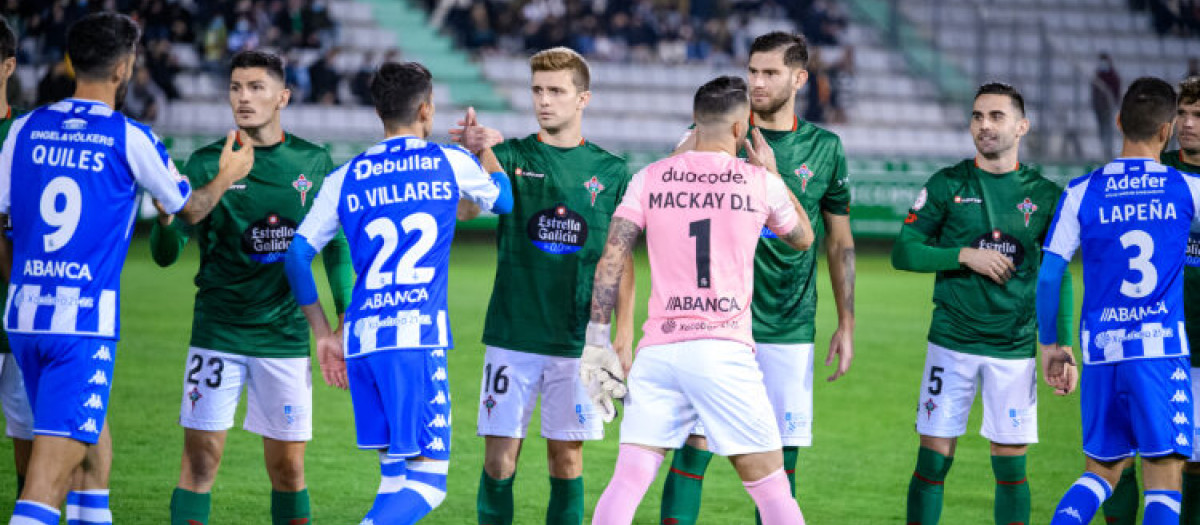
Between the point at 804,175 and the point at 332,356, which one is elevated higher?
the point at 804,175

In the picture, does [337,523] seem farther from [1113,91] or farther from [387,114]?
[1113,91]

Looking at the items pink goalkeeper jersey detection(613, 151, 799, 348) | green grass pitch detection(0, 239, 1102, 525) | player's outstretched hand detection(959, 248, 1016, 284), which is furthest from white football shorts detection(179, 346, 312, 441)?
player's outstretched hand detection(959, 248, 1016, 284)

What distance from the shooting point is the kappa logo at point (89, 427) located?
5.21 meters

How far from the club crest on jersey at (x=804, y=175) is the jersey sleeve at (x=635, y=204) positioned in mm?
1396

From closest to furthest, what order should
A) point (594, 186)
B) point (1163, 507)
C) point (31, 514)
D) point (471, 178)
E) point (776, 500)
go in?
point (31, 514) → point (776, 500) → point (471, 178) → point (1163, 507) → point (594, 186)

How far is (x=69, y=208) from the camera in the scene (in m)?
5.22

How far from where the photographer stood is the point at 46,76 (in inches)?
826

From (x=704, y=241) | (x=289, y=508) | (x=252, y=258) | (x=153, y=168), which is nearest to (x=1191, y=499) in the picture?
(x=704, y=241)

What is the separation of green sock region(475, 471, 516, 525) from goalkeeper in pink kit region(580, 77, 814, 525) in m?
0.92

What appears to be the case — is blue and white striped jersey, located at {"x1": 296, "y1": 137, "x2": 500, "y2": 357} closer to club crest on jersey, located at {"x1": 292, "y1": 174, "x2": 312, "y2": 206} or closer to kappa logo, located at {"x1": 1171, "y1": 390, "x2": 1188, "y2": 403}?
club crest on jersey, located at {"x1": 292, "y1": 174, "x2": 312, "y2": 206}

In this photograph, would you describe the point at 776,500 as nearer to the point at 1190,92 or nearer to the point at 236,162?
the point at 236,162

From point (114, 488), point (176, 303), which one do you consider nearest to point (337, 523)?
point (114, 488)

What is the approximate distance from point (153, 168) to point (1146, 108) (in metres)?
4.26

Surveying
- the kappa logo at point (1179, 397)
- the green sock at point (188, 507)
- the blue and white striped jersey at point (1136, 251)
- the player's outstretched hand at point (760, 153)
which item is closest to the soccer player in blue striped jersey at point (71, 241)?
the green sock at point (188, 507)
